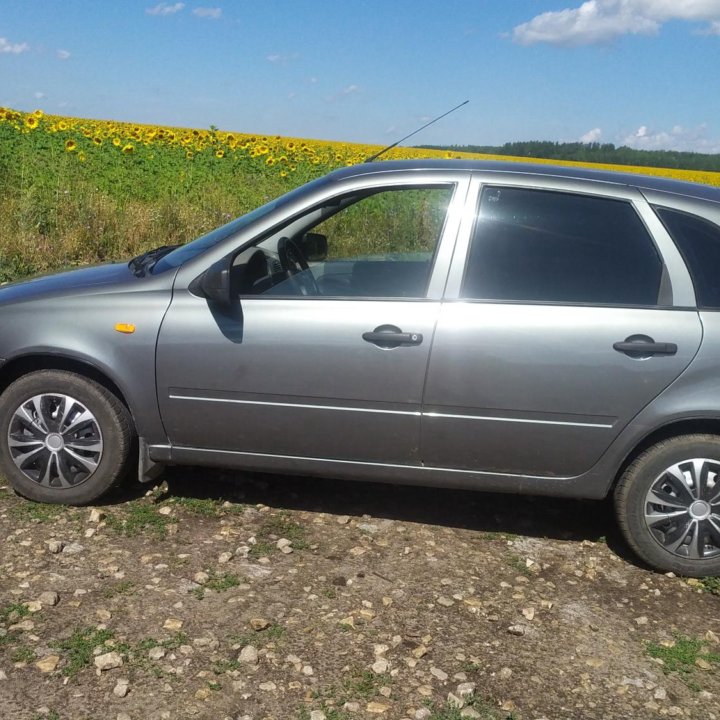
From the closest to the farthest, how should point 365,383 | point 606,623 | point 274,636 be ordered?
point 274,636 → point 606,623 → point 365,383

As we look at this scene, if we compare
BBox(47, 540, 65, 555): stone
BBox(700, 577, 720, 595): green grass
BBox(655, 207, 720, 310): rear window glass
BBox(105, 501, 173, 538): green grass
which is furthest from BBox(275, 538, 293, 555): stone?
BBox(655, 207, 720, 310): rear window glass

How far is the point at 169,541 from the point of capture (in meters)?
4.21

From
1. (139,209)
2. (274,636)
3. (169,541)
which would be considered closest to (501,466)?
(274,636)

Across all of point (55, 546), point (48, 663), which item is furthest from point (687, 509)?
point (55, 546)

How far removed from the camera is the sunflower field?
33.0 feet

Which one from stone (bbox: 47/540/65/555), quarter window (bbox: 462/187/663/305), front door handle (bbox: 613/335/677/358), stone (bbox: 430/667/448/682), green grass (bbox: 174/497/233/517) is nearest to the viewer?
stone (bbox: 430/667/448/682)

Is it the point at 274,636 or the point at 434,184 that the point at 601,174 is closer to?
the point at 434,184

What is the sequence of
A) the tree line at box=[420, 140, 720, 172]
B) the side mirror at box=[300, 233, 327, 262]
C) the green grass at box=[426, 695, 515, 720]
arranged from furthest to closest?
the tree line at box=[420, 140, 720, 172]
the side mirror at box=[300, 233, 327, 262]
the green grass at box=[426, 695, 515, 720]

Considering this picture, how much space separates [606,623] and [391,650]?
3.30 ft

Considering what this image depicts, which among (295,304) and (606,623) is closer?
(606,623)

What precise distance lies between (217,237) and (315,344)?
0.99 metres

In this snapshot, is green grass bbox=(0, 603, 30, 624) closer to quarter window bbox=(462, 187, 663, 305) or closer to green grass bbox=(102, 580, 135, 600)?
green grass bbox=(102, 580, 135, 600)

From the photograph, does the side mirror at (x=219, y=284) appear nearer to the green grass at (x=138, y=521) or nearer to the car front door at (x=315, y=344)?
the car front door at (x=315, y=344)

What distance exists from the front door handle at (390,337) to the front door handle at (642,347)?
0.91 metres
